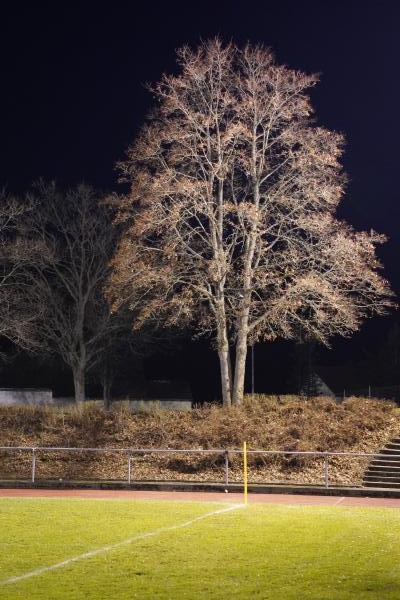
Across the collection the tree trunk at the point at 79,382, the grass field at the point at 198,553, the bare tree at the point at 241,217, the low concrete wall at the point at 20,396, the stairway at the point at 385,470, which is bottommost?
the grass field at the point at 198,553

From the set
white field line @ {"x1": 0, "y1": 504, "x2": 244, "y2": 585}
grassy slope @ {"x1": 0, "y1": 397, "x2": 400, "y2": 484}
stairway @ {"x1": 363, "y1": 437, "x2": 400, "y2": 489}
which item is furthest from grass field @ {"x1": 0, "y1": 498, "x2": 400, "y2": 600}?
grassy slope @ {"x1": 0, "y1": 397, "x2": 400, "y2": 484}

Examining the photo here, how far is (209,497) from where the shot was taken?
879 inches

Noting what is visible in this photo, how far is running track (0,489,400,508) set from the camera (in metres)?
21.2

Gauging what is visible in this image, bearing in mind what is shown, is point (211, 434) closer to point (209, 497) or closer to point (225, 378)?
point (225, 378)

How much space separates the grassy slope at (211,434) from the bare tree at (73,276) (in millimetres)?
14713

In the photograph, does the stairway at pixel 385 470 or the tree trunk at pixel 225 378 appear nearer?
the stairway at pixel 385 470

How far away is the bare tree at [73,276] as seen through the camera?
46.6 m

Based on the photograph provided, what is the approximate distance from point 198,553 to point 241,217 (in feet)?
67.2

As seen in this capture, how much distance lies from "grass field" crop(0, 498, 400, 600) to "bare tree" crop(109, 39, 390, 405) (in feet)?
44.7

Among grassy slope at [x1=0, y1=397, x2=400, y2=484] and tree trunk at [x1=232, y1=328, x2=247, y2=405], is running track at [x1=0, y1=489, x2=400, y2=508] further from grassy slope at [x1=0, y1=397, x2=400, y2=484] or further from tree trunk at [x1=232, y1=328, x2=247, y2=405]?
tree trunk at [x1=232, y1=328, x2=247, y2=405]

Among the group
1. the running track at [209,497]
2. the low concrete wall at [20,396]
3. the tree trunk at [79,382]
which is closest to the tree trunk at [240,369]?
the running track at [209,497]

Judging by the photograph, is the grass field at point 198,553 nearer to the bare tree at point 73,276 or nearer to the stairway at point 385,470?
the stairway at point 385,470

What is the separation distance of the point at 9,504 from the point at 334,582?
36.8 ft

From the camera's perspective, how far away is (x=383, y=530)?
15.2 metres
